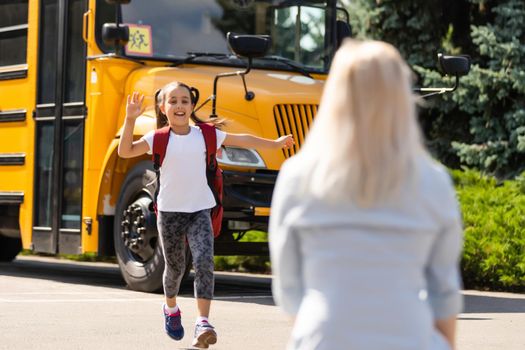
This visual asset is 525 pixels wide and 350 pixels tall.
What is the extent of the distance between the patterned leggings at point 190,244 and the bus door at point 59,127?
3.75 meters

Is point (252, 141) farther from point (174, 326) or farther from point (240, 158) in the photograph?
point (240, 158)

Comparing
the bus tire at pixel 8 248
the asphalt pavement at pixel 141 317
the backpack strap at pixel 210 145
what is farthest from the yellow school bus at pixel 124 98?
the backpack strap at pixel 210 145

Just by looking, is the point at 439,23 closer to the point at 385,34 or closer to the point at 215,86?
the point at 385,34

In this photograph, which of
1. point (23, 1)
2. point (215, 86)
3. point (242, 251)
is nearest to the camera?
point (215, 86)

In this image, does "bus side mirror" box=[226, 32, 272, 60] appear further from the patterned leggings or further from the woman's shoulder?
the woman's shoulder

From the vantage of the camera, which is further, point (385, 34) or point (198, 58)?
point (385, 34)

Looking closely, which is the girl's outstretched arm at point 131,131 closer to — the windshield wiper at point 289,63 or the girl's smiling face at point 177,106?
the girl's smiling face at point 177,106

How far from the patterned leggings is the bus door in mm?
3751

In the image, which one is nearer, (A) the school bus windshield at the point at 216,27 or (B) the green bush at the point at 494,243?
(A) the school bus windshield at the point at 216,27

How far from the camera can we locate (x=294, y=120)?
9.91m

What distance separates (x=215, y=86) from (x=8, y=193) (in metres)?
2.92

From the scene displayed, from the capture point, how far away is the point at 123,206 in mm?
9938

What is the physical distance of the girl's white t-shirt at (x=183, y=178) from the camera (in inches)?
271

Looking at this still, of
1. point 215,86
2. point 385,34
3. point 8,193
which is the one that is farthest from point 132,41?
point 385,34
